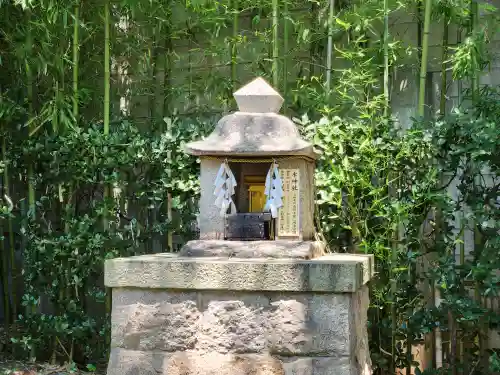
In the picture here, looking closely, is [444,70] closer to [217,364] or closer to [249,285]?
[249,285]

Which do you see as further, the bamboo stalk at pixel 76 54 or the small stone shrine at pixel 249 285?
the bamboo stalk at pixel 76 54

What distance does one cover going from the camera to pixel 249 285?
5.36m

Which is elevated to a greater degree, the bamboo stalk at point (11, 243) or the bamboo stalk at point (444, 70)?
the bamboo stalk at point (444, 70)

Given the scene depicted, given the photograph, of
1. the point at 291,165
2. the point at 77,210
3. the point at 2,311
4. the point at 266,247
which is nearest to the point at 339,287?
the point at 266,247

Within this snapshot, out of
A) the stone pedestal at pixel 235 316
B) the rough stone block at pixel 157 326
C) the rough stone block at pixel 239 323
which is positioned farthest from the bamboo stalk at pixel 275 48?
the rough stone block at pixel 157 326

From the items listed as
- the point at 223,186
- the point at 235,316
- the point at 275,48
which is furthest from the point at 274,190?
the point at 275,48

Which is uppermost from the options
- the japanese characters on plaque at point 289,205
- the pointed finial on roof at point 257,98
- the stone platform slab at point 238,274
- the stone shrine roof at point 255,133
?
the pointed finial on roof at point 257,98

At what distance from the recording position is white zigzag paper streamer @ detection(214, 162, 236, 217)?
5863 mm

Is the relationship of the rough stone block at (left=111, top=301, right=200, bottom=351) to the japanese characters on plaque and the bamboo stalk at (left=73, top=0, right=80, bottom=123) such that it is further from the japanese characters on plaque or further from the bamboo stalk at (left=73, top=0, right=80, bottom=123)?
the bamboo stalk at (left=73, top=0, right=80, bottom=123)

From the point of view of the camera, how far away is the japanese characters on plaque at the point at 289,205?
5.83 m

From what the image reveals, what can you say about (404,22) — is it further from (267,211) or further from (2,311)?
(2,311)

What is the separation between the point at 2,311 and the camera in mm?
8953

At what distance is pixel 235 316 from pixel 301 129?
2151 millimetres

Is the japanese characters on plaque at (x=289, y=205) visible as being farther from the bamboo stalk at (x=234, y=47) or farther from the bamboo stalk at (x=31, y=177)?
the bamboo stalk at (x=31, y=177)
